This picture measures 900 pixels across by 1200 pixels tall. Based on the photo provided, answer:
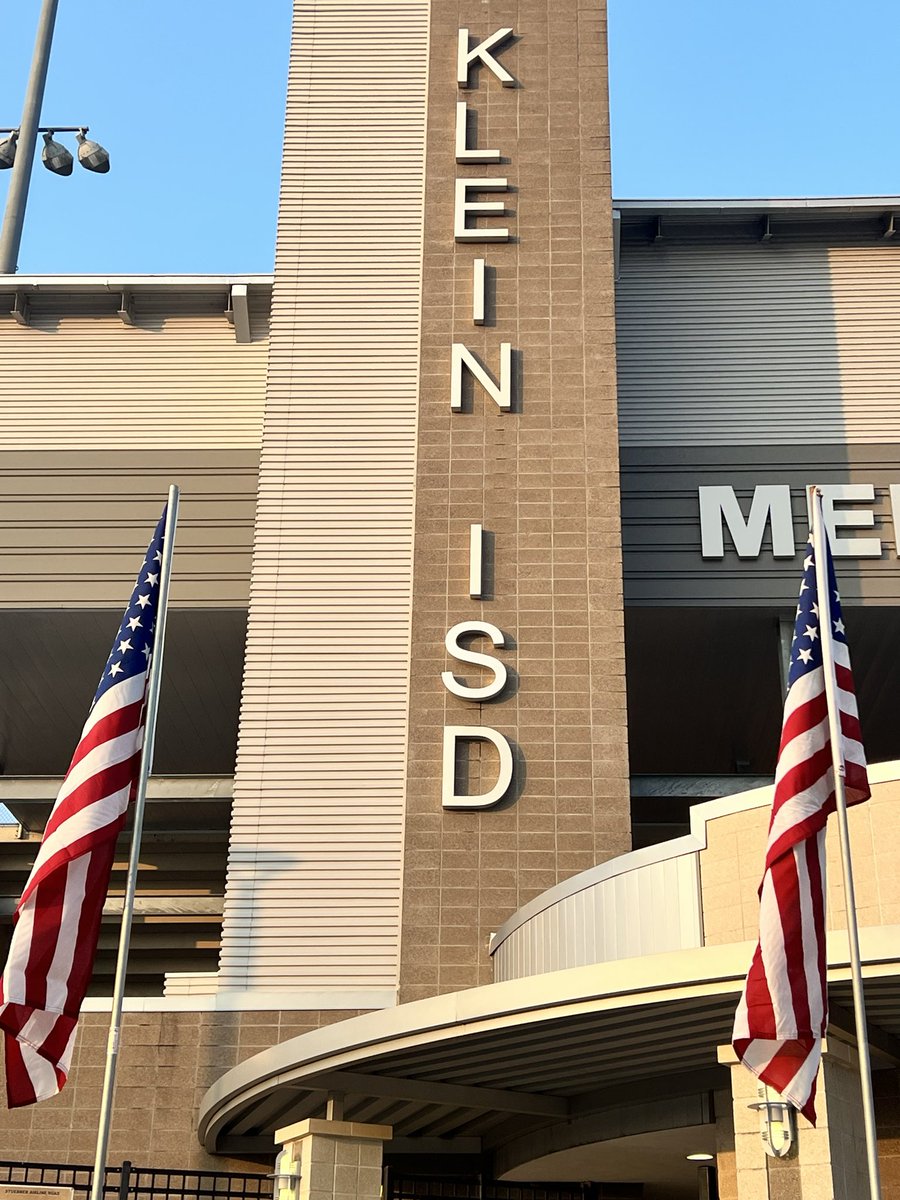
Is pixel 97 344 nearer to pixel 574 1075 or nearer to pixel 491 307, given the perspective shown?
pixel 491 307

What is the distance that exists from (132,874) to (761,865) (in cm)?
591

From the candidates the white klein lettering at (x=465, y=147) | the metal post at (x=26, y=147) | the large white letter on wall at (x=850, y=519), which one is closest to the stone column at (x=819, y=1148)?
the large white letter on wall at (x=850, y=519)

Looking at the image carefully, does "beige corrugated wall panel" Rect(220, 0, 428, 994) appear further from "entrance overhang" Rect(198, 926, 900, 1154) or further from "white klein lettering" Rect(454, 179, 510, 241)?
"entrance overhang" Rect(198, 926, 900, 1154)

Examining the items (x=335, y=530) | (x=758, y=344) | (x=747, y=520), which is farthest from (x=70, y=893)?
(x=758, y=344)

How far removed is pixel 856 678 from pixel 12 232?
64.1ft

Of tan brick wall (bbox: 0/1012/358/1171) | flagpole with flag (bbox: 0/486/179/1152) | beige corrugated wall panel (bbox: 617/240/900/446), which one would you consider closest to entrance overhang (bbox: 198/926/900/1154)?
tan brick wall (bbox: 0/1012/358/1171)

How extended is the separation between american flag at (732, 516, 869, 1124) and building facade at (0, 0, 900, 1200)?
8.07ft

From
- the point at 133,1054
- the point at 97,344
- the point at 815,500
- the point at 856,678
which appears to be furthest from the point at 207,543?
the point at 815,500

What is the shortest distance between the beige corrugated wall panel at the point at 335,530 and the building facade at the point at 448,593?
6 centimetres

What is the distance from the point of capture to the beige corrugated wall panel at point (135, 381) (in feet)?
89.5

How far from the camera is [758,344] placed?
89.4 ft

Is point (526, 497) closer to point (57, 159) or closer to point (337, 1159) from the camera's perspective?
point (337, 1159)

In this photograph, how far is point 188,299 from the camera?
2822 centimetres

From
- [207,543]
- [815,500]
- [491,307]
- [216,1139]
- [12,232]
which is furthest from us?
[12,232]
